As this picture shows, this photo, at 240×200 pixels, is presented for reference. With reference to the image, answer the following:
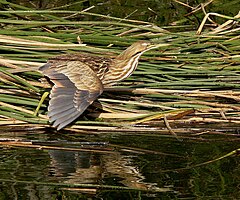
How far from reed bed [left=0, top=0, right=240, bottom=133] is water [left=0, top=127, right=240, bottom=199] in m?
0.21

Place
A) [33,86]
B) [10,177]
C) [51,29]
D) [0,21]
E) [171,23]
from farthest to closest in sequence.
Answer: [171,23]
[51,29]
[0,21]
[33,86]
[10,177]

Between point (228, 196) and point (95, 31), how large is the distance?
2.41m

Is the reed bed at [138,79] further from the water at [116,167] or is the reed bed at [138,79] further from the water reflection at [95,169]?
the water reflection at [95,169]

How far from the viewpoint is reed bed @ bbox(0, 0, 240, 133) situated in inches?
222

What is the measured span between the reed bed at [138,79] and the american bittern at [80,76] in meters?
0.14

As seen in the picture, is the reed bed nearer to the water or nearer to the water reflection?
the water

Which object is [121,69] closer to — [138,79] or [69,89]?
[138,79]

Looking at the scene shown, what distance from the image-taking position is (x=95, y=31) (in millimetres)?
6383

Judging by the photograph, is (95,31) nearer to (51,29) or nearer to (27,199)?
(51,29)

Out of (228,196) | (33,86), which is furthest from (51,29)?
(228,196)

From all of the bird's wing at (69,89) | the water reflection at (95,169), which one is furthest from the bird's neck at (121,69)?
the water reflection at (95,169)

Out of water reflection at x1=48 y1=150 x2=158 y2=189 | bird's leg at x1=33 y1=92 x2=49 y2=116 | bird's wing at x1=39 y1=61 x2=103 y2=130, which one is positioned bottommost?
water reflection at x1=48 y1=150 x2=158 y2=189

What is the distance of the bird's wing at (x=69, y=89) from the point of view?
534 cm

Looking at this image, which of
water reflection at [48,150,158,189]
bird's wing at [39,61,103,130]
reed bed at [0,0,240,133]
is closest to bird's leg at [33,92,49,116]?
reed bed at [0,0,240,133]
